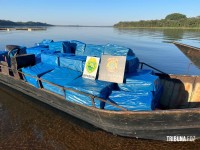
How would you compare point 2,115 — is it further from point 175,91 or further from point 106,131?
point 175,91

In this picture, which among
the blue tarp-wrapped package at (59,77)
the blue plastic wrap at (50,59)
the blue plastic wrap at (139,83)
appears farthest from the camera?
the blue plastic wrap at (50,59)

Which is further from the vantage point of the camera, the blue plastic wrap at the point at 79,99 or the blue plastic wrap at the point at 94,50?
the blue plastic wrap at the point at 94,50

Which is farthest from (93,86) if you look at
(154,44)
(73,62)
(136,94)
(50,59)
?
(154,44)

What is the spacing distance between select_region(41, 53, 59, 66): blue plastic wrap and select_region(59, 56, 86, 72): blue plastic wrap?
321 millimetres

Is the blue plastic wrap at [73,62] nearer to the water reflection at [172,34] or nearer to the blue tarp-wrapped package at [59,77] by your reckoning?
the blue tarp-wrapped package at [59,77]

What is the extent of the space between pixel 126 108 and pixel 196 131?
2.49 metres

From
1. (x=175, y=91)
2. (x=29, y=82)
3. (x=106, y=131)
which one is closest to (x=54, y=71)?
(x=29, y=82)

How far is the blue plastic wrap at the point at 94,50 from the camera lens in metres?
10.4

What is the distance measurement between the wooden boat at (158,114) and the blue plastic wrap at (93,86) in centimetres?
38

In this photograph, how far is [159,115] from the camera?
6379 mm

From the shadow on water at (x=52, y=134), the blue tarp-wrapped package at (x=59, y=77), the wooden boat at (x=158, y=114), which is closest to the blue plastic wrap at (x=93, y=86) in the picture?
the wooden boat at (x=158, y=114)

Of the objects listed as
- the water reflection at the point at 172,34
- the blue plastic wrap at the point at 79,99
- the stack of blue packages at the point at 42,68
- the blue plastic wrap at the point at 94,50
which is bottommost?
the blue plastic wrap at the point at 79,99

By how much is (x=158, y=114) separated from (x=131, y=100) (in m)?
1.18

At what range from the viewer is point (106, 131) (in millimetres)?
7875
